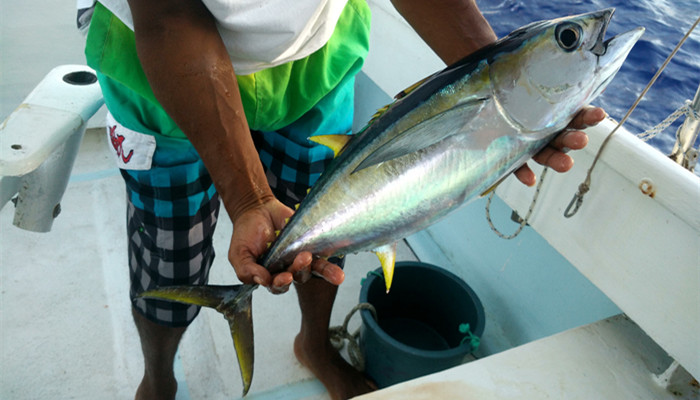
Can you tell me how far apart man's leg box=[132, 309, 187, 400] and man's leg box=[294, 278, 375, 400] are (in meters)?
0.50

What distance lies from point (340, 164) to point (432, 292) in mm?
1341

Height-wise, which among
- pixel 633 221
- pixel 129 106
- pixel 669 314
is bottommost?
pixel 669 314

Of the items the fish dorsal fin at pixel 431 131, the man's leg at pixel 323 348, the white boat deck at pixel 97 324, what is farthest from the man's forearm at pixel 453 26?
the white boat deck at pixel 97 324

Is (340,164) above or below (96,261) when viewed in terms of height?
above

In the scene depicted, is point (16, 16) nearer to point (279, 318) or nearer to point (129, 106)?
point (129, 106)

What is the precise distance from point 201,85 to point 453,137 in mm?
554

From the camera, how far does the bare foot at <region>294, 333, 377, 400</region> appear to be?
212cm

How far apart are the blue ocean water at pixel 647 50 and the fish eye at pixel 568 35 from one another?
195cm

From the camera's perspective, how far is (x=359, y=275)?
2836 millimetres

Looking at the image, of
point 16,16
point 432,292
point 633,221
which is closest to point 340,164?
point 633,221

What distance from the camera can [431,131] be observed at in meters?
1.09

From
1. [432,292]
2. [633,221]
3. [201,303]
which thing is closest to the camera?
[201,303]

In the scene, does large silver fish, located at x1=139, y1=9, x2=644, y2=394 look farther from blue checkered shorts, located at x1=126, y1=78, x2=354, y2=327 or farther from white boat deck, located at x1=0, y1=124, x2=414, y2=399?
white boat deck, located at x1=0, y1=124, x2=414, y2=399

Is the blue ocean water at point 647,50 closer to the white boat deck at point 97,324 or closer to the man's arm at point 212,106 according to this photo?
the white boat deck at point 97,324
